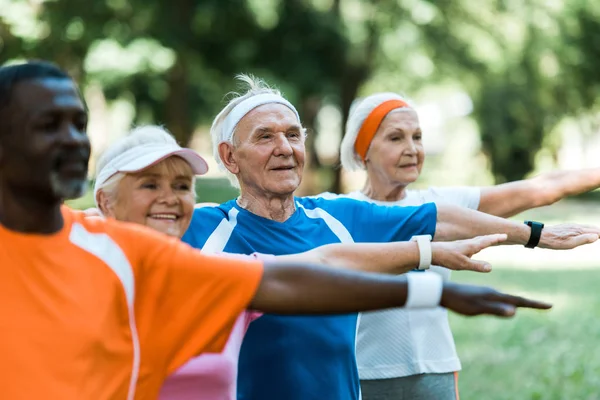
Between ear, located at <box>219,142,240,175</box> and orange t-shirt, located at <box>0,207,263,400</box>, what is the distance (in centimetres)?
176

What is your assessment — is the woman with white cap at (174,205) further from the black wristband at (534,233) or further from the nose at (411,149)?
the nose at (411,149)

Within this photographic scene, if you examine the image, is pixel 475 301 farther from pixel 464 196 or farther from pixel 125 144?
pixel 464 196

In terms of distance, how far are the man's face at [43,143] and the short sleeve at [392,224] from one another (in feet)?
5.95

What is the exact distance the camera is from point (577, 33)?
74.3 feet

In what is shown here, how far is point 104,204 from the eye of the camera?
11.5ft

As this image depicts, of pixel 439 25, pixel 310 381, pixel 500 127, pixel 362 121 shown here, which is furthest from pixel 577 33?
pixel 310 381

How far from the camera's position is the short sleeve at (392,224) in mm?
3863

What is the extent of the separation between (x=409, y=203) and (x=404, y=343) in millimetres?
713

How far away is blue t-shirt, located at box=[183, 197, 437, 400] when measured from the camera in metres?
3.53

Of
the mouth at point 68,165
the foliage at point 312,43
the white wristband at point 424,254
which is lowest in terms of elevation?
the white wristband at point 424,254

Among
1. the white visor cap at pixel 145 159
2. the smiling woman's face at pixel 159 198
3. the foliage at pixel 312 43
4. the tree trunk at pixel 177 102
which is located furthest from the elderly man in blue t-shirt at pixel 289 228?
the tree trunk at pixel 177 102

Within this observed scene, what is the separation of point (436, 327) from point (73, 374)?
9.76 ft

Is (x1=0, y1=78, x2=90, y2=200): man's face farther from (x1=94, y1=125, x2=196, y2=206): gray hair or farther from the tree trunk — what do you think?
the tree trunk

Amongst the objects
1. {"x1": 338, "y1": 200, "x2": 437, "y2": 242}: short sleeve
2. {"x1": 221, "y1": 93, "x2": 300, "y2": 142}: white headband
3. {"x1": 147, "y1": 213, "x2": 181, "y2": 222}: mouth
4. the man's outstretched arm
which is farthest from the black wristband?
the man's outstretched arm
